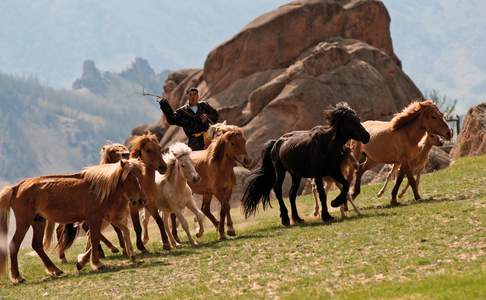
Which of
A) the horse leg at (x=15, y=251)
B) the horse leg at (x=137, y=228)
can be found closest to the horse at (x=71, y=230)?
the horse leg at (x=137, y=228)

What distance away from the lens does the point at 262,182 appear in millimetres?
23234

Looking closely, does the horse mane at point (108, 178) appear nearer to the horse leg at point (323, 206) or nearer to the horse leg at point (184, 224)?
the horse leg at point (184, 224)

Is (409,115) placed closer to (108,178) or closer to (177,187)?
(177,187)

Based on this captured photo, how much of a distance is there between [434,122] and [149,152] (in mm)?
7641

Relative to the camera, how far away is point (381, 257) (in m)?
14.8

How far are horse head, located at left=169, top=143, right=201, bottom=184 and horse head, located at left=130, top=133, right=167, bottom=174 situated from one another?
995 mm

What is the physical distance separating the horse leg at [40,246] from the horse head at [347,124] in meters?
7.15

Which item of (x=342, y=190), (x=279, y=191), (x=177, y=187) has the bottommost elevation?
(x=342, y=190)

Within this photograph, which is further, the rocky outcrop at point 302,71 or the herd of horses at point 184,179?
the rocky outcrop at point 302,71

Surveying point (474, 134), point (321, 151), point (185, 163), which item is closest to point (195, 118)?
point (185, 163)

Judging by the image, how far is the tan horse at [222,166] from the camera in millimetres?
21062

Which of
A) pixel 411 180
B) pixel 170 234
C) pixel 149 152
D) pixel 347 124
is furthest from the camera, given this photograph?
pixel 411 180

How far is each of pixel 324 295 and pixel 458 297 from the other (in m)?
1.96

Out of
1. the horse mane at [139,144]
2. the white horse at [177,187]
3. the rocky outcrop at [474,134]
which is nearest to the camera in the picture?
the horse mane at [139,144]
